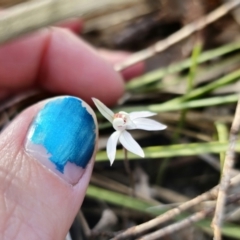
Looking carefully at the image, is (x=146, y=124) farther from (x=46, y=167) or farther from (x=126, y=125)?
(x=46, y=167)

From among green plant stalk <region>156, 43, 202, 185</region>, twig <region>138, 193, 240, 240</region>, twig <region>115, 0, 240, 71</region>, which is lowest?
twig <region>138, 193, 240, 240</region>

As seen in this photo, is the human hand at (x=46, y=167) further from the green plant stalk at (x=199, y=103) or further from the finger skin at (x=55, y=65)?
the finger skin at (x=55, y=65)

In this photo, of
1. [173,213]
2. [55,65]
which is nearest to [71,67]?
[55,65]

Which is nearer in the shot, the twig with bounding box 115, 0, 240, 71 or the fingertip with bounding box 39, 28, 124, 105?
the twig with bounding box 115, 0, 240, 71

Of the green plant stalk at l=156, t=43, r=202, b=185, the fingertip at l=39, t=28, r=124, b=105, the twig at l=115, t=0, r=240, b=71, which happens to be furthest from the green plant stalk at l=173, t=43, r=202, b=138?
the fingertip at l=39, t=28, r=124, b=105

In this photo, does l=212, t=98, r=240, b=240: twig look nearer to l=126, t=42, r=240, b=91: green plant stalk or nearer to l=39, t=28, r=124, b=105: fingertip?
l=126, t=42, r=240, b=91: green plant stalk

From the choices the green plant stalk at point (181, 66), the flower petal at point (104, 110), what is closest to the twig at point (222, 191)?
the flower petal at point (104, 110)

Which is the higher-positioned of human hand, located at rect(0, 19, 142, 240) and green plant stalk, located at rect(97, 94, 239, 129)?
green plant stalk, located at rect(97, 94, 239, 129)

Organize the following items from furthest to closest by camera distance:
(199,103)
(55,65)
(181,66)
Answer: (55,65) → (181,66) → (199,103)
